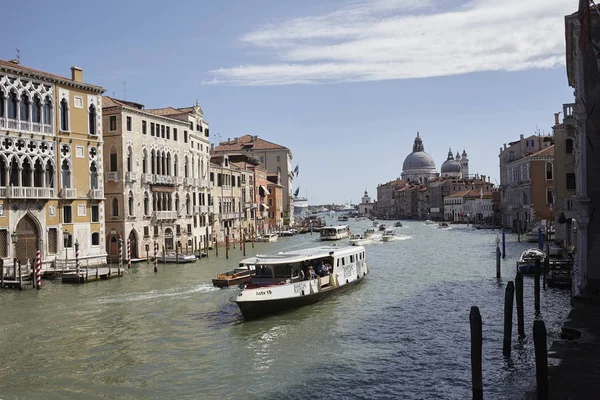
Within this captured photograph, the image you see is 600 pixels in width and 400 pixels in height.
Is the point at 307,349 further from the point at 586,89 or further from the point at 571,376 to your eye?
the point at 586,89

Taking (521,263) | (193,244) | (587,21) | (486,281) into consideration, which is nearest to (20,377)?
(587,21)

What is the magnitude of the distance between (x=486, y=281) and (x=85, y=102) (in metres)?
22.1

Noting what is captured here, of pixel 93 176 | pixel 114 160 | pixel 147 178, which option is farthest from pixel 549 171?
pixel 93 176

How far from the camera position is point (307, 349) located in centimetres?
1516

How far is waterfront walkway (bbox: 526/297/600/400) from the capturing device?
Answer: 9.88m

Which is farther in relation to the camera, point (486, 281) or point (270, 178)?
point (270, 178)

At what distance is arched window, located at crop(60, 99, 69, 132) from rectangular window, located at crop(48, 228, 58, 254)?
202 inches

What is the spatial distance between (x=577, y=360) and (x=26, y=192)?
2452cm

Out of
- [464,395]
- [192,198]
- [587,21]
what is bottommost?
[464,395]

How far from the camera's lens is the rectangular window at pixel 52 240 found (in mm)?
29281

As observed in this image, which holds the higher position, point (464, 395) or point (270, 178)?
point (270, 178)

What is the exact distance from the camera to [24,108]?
28.0 m

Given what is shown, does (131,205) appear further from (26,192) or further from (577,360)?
(577,360)

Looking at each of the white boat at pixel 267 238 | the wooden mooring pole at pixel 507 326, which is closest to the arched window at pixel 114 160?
the white boat at pixel 267 238
